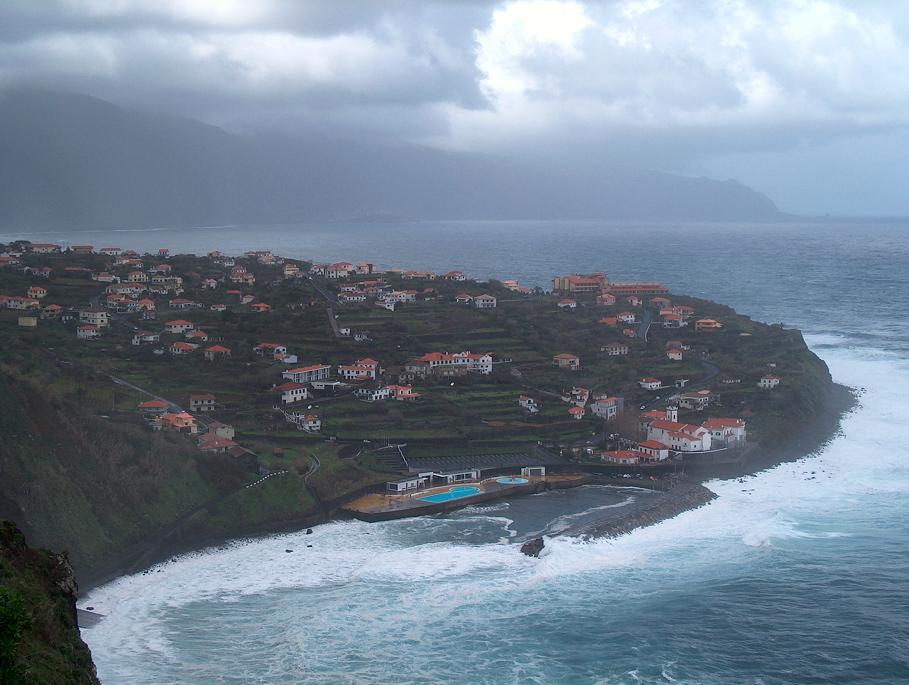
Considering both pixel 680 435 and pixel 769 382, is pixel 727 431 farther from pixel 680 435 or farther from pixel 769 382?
pixel 769 382

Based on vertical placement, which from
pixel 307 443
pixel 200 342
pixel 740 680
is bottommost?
→ pixel 740 680

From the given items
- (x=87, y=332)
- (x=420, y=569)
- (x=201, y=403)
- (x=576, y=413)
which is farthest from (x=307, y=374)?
(x=420, y=569)

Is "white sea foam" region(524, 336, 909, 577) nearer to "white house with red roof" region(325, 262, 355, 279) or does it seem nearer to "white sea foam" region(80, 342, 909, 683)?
"white sea foam" region(80, 342, 909, 683)

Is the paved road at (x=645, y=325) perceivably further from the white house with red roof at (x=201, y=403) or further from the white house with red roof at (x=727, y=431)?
the white house with red roof at (x=201, y=403)

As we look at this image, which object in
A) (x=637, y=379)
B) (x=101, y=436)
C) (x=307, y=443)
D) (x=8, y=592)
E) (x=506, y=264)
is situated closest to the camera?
(x=8, y=592)

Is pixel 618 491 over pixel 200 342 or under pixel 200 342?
under

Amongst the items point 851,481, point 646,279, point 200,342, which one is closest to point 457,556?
point 851,481

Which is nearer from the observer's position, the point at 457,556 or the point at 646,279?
the point at 457,556

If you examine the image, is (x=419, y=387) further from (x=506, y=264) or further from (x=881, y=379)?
(x=506, y=264)
